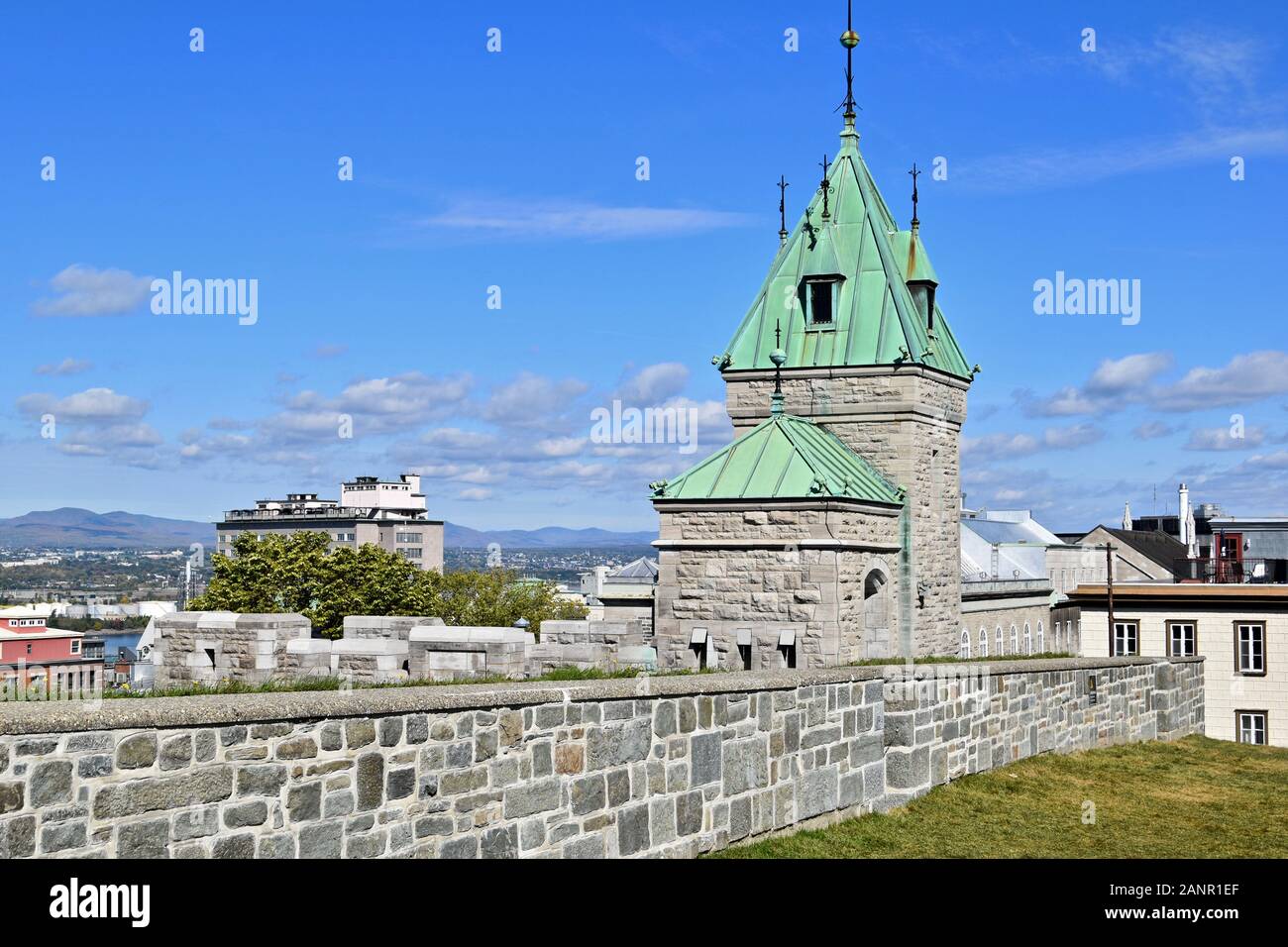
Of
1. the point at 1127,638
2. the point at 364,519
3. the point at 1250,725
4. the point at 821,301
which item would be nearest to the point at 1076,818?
the point at 821,301

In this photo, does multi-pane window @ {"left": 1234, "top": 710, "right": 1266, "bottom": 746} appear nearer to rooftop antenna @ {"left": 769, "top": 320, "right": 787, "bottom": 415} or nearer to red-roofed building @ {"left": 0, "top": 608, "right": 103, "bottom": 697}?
rooftop antenna @ {"left": 769, "top": 320, "right": 787, "bottom": 415}

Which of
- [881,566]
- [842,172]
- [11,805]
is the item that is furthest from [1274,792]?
[842,172]

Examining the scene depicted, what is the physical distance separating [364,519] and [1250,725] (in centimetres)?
14767

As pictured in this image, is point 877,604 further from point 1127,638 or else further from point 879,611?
point 1127,638

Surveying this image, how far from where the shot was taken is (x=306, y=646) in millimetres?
15688

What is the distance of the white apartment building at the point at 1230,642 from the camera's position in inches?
1602

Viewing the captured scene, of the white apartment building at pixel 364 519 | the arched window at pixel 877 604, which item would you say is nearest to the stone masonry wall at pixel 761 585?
the arched window at pixel 877 604

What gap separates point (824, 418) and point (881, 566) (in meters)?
4.15

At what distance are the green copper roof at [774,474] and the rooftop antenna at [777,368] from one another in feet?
2.98

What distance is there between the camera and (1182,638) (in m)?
42.2

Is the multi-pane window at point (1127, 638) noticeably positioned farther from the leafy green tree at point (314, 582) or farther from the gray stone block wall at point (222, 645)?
the gray stone block wall at point (222, 645)

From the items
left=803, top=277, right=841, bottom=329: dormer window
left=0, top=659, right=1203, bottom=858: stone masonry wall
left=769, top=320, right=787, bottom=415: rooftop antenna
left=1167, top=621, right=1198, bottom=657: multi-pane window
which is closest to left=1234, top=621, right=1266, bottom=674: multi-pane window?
Result: left=1167, top=621, right=1198, bottom=657: multi-pane window
